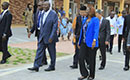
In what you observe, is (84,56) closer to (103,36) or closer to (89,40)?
(89,40)

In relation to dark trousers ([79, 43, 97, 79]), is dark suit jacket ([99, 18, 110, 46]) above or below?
above

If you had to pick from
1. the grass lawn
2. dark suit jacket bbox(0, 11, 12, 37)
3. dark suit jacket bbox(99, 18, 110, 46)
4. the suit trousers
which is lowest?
the grass lawn

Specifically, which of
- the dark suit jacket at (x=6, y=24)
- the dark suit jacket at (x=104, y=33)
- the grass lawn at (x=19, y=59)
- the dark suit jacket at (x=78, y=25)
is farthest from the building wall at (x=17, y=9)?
the dark suit jacket at (x=78, y=25)

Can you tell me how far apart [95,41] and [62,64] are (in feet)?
7.68

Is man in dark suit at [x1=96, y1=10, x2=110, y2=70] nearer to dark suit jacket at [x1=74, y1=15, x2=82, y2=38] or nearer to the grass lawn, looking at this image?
dark suit jacket at [x1=74, y1=15, x2=82, y2=38]

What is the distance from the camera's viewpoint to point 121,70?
21.3ft

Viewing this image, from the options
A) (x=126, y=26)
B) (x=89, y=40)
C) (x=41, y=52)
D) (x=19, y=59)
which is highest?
(x=126, y=26)

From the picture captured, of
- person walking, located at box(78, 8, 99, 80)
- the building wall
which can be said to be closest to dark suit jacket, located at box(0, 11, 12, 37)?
person walking, located at box(78, 8, 99, 80)

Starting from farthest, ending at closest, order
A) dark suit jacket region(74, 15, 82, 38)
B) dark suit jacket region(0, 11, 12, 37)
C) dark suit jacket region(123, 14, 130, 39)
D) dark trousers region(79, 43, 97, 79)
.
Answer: dark suit jacket region(0, 11, 12, 37) < dark suit jacket region(123, 14, 130, 39) < dark suit jacket region(74, 15, 82, 38) < dark trousers region(79, 43, 97, 79)

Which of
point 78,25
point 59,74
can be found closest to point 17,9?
point 78,25

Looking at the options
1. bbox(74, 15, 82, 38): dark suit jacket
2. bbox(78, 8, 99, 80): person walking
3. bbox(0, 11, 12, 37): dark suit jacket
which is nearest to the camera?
bbox(78, 8, 99, 80): person walking

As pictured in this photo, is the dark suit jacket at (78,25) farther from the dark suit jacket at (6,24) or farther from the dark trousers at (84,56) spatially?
Result: the dark suit jacket at (6,24)

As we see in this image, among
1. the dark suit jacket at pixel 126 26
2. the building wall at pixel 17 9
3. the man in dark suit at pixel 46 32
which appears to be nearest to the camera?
the man in dark suit at pixel 46 32

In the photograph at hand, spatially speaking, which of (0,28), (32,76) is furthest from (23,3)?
(32,76)
